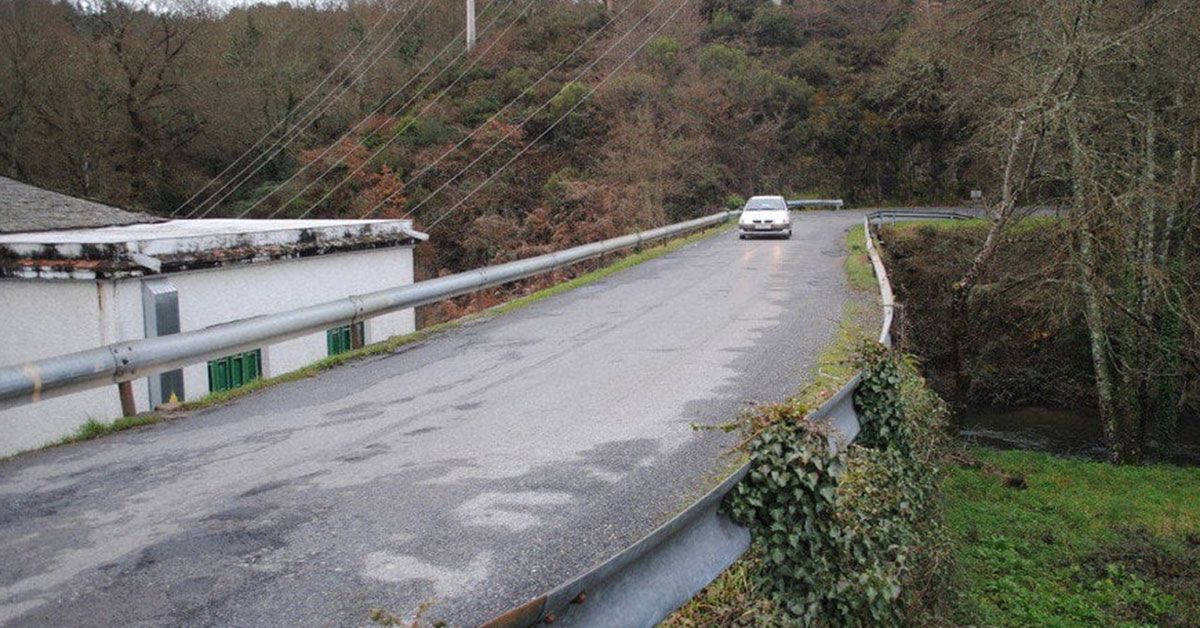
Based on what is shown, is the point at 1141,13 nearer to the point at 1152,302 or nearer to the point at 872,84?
the point at 1152,302

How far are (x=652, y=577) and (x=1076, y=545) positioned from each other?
1363 centimetres

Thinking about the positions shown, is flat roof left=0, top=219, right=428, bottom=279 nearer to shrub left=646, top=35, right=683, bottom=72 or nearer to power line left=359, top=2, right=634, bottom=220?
power line left=359, top=2, right=634, bottom=220

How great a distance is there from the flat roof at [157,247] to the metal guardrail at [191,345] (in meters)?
3.96

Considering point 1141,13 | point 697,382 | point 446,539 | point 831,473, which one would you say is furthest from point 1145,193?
point 446,539

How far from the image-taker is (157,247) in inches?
518

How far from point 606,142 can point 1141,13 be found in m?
25.7

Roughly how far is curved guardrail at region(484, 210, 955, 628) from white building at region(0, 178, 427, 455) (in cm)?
780

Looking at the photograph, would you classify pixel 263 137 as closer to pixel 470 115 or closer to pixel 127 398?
pixel 470 115

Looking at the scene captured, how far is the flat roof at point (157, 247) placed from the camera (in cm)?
1264

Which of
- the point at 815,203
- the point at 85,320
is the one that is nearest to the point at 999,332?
the point at 815,203

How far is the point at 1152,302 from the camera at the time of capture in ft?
68.2

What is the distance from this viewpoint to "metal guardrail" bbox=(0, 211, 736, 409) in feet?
21.5

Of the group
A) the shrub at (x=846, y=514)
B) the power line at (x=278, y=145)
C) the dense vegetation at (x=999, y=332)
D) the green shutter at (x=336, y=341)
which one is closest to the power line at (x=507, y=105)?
the power line at (x=278, y=145)

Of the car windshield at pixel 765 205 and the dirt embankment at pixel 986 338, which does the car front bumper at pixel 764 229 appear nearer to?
the car windshield at pixel 765 205
